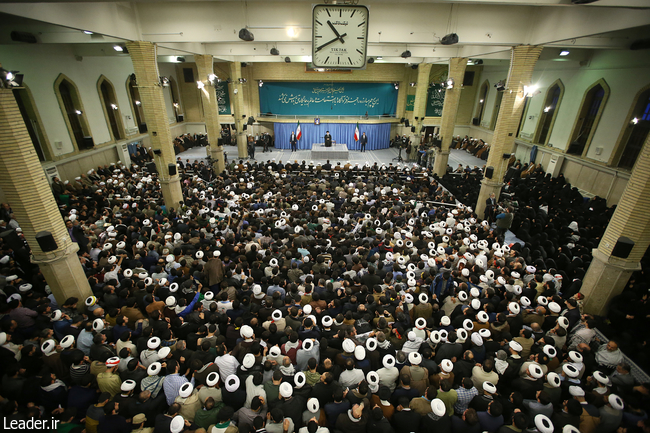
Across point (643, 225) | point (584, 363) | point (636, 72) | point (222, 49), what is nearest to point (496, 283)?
point (584, 363)

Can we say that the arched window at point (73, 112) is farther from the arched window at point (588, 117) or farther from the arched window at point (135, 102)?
the arched window at point (588, 117)

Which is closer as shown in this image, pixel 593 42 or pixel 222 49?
pixel 593 42

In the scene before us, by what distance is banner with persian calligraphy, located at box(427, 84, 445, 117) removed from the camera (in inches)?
827

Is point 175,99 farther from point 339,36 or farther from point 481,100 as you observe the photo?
point 481,100

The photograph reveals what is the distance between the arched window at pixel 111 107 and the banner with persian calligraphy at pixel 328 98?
30.9 ft

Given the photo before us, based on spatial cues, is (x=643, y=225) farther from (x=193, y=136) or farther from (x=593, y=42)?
(x=193, y=136)

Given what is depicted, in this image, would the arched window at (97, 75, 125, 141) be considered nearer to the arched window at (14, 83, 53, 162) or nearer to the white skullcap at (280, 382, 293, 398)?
the arched window at (14, 83, 53, 162)

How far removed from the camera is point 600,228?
25.7ft

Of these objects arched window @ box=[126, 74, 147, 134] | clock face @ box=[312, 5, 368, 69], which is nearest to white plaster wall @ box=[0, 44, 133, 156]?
arched window @ box=[126, 74, 147, 134]

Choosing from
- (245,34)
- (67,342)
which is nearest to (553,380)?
(67,342)

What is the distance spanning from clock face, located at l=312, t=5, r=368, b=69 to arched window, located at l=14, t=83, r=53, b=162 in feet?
40.7

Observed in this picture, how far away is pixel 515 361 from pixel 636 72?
1333cm

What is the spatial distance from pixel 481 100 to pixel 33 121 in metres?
24.8

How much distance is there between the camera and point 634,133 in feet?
35.9
